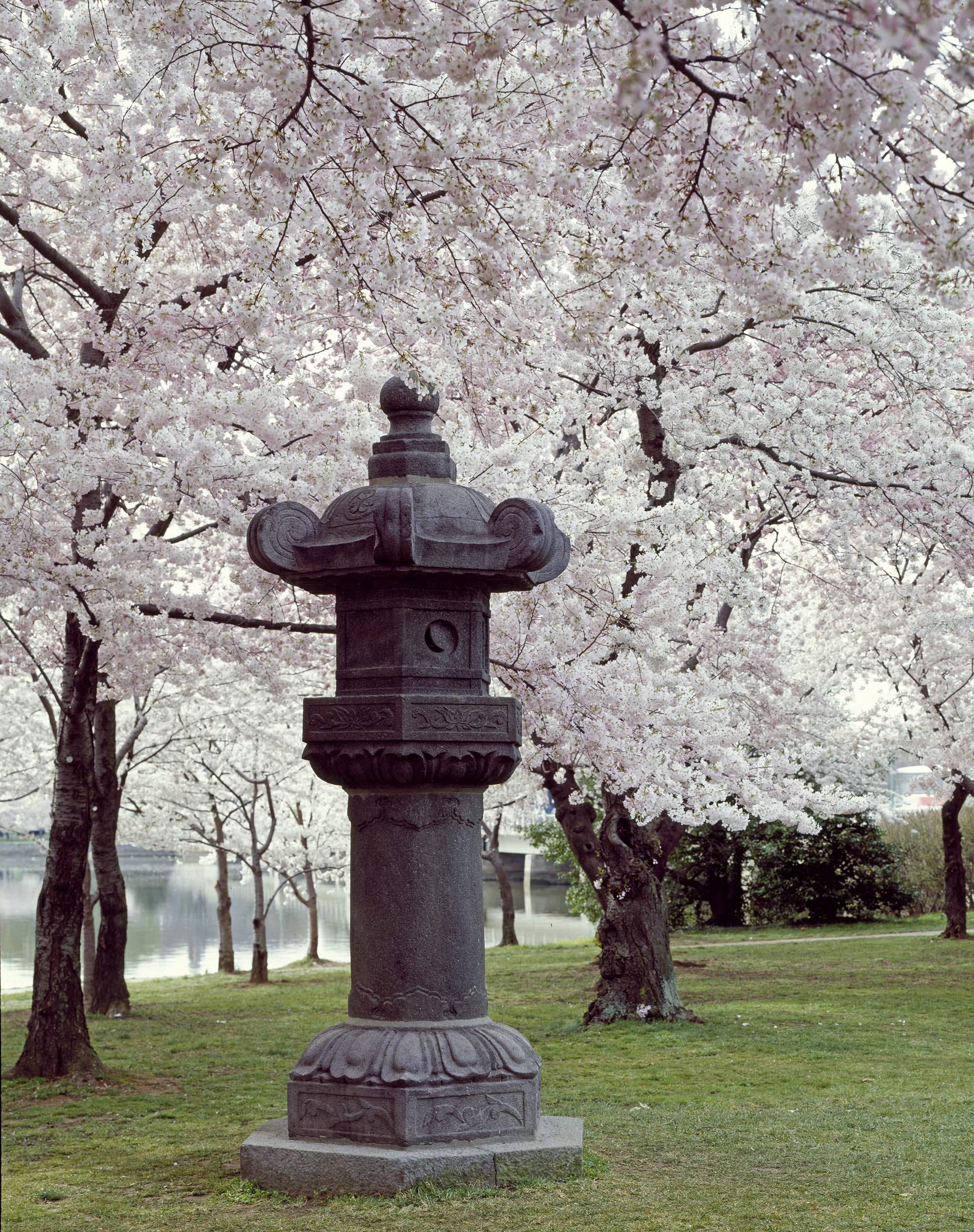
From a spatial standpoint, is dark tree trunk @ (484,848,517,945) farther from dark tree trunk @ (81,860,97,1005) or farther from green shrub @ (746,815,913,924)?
dark tree trunk @ (81,860,97,1005)

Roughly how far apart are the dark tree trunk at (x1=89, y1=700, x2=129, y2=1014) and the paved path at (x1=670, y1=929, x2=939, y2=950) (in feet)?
29.8

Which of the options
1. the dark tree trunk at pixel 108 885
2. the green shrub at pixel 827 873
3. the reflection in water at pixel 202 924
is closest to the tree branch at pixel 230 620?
the dark tree trunk at pixel 108 885

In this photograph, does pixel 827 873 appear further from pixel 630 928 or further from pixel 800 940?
pixel 630 928

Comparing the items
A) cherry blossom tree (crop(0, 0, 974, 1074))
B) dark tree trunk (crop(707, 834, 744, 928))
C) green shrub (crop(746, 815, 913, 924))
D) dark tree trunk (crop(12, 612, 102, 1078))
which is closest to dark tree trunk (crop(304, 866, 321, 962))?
dark tree trunk (crop(707, 834, 744, 928))

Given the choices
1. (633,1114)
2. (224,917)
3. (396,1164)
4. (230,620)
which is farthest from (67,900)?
(224,917)

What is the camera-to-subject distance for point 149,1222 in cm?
561

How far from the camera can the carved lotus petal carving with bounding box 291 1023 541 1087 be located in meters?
5.80

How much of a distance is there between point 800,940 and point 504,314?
1481 centimetres

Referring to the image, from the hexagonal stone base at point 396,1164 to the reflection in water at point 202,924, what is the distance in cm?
1564

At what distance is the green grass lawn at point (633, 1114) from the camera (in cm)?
555

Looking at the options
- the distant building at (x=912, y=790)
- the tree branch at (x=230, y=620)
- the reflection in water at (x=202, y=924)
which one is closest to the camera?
the tree branch at (x=230, y=620)

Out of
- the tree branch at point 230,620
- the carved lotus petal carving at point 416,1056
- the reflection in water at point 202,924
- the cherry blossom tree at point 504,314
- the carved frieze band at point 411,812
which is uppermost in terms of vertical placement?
the cherry blossom tree at point 504,314

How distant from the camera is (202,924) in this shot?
35750mm

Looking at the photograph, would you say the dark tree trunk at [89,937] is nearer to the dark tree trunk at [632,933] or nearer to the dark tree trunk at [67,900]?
the dark tree trunk at [67,900]
